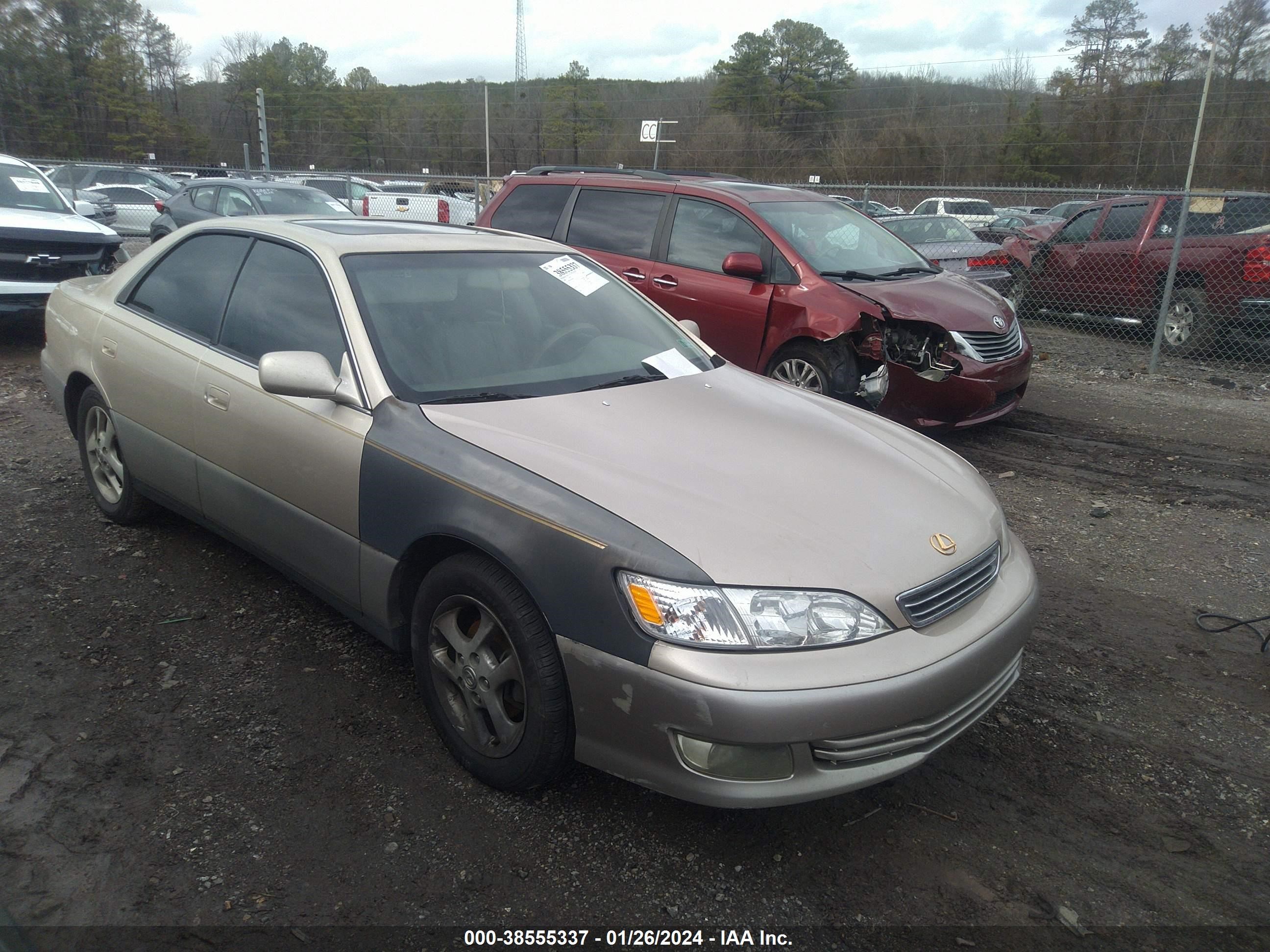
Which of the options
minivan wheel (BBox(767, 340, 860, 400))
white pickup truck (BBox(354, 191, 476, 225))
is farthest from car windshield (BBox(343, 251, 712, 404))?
white pickup truck (BBox(354, 191, 476, 225))

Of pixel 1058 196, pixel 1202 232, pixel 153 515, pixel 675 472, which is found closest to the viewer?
pixel 675 472

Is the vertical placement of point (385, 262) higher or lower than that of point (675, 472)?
higher

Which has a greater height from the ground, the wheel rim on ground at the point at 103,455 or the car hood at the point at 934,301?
the car hood at the point at 934,301

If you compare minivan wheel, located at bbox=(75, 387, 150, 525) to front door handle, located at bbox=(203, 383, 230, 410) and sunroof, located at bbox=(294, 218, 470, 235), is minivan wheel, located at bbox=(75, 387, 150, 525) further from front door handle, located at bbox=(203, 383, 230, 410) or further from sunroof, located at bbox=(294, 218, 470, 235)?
sunroof, located at bbox=(294, 218, 470, 235)

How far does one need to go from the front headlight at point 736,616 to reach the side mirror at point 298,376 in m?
1.29

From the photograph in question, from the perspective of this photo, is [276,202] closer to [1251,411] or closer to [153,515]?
[153,515]

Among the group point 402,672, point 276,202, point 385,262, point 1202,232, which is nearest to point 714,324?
point 385,262

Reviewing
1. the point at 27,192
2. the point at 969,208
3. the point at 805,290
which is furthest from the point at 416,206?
the point at 969,208

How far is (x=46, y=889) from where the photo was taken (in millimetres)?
2312

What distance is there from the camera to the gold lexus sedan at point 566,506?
7.47ft

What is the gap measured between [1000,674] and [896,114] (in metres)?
43.6

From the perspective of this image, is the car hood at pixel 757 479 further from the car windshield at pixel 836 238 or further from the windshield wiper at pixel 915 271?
the windshield wiper at pixel 915 271

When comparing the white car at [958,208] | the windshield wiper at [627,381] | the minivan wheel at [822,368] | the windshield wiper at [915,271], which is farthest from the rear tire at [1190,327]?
the white car at [958,208]

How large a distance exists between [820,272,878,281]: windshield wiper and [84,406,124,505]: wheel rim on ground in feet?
15.0
